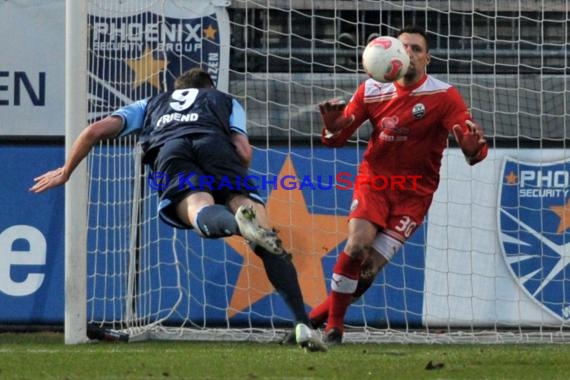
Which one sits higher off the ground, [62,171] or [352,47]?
[352,47]

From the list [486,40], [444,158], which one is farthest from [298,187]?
[486,40]

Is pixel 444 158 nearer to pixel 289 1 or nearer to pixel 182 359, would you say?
pixel 289 1

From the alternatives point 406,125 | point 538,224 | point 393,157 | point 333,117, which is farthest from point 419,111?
point 538,224

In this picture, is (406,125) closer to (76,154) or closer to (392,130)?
(392,130)

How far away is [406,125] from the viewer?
8562 mm

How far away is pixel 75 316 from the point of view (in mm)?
8773

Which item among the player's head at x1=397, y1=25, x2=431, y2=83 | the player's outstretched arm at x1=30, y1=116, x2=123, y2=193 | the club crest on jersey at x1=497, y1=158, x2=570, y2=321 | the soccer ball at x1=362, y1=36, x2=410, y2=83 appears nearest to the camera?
the player's outstretched arm at x1=30, y1=116, x2=123, y2=193

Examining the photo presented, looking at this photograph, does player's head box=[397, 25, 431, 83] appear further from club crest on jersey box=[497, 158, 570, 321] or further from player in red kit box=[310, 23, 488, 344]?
club crest on jersey box=[497, 158, 570, 321]

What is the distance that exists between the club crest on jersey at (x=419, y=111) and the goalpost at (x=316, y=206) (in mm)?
1479

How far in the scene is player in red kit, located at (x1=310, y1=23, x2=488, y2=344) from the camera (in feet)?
27.7

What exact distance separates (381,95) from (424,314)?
203 centimetres

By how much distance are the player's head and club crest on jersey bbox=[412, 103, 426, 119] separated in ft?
0.67

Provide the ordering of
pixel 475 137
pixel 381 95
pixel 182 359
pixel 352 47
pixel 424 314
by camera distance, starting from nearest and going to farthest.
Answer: pixel 182 359
pixel 475 137
pixel 381 95
pixel 424 314
pixel 352 47

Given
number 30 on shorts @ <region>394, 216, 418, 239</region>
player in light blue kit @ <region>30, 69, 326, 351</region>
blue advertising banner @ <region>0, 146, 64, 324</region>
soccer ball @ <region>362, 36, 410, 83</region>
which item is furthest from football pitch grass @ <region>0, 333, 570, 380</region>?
soccer ball @ <region>362, 36, 410, 83</region>
